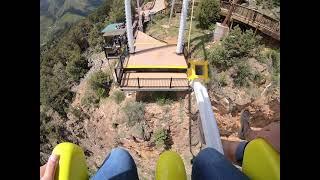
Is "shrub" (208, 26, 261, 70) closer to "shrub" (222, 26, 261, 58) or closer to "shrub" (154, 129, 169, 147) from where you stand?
"shrub" (222, 26, 261, 58)

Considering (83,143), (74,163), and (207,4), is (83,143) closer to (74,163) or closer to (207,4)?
(207,4)

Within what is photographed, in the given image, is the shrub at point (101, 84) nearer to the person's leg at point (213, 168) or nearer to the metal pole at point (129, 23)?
the metal pole at point (129, 23)

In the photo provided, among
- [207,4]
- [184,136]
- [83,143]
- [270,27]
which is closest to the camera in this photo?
[184,136]

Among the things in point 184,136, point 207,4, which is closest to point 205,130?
point 184,136

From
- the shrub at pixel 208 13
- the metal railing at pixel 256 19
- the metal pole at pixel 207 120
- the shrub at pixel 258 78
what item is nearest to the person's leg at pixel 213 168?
the metal pole at pixel 207 120

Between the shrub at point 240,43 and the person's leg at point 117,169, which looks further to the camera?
the shrub at point 240,43

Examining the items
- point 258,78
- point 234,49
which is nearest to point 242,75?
point 258,78
